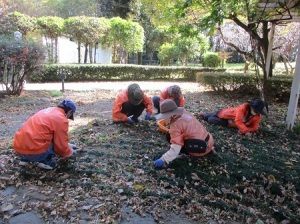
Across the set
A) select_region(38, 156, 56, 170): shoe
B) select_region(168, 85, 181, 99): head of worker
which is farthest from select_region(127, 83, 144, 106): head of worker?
select_region(38, 156, 56, 170): shoe

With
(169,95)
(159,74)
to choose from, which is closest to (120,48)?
(159,74)

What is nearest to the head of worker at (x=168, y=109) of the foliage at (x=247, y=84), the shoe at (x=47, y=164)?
the shoe at (x=47, y=164)

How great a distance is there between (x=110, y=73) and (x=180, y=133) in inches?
470

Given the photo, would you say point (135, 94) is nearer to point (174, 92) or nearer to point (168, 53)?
point (174, 92)

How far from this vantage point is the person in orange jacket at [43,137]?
295 centimetres

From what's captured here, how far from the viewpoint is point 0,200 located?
2.62 m

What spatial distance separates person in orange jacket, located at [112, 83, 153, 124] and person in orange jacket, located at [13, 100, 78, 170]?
178cm

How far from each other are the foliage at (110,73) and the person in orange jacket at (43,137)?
32.0 ft

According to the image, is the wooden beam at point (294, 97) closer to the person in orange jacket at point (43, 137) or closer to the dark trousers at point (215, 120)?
the dark trousers at point (215, 120)

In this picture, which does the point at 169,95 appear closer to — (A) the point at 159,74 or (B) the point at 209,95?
(B) the point at 209,95

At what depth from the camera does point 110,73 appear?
581 inches

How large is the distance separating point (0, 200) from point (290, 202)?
3015 millimetres

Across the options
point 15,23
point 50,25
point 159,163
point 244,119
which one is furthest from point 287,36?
point 159,163

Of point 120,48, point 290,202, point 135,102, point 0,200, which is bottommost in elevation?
point 290,202
